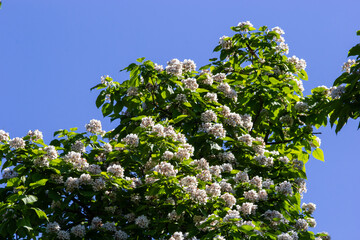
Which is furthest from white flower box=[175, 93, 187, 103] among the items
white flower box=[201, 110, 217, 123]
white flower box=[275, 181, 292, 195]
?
white flower box=[275, 181, 292, 195]

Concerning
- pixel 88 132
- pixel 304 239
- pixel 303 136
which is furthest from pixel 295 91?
pixel 88 132

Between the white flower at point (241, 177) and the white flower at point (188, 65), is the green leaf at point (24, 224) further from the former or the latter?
the white flower at point (188, 65)

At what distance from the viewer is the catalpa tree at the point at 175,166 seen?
7570mm

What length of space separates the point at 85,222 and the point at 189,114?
110 inches

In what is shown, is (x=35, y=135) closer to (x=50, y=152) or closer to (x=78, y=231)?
(x=50, y=152)

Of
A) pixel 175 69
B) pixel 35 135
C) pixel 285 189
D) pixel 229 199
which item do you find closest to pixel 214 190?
pixel 229 199

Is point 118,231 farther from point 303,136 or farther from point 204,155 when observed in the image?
point 303,136

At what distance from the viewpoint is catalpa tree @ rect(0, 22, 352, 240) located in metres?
7.57

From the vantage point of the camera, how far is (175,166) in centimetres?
814

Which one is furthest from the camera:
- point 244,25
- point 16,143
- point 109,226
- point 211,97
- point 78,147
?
point 244,25

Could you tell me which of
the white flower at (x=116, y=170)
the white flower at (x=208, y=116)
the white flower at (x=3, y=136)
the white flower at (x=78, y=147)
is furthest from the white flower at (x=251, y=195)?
the white flower at (x=3, y=136)

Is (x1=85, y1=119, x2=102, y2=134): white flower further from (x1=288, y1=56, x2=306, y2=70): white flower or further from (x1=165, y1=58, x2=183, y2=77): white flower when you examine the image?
(x1=288, y1=56, x2=306, y2=70): white flower

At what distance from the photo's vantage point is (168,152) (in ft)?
26.1

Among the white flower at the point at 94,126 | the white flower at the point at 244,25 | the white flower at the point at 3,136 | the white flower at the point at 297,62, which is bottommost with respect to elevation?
the white flower at the point at 3,136
